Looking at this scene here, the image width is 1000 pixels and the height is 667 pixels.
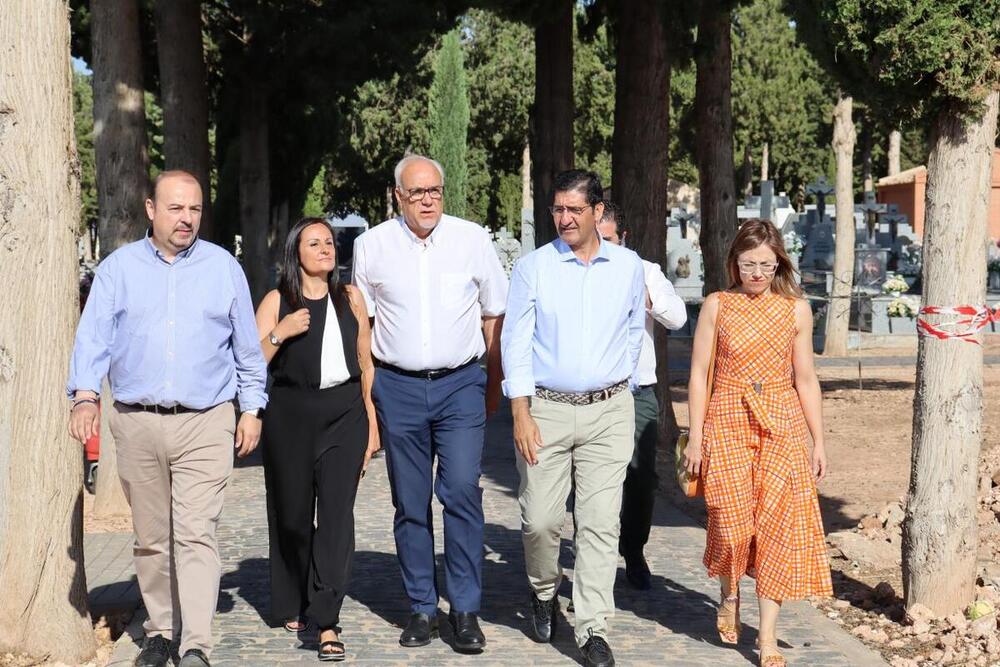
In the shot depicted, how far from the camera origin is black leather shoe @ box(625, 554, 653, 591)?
23.6 feet

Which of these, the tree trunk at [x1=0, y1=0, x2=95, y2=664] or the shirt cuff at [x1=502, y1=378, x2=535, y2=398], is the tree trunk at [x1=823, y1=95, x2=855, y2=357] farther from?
the tree trunk at [x1=0, y1=0, x2=95, y2=664]

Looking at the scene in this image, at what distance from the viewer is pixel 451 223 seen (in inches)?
242

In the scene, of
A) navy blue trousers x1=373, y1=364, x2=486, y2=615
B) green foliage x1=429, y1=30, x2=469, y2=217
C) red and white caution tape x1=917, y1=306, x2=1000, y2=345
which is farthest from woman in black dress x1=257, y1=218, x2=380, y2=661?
green foliage x1=429, y1=30, x2=469, y2=217

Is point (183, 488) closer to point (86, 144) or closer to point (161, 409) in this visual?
point (161, 409)

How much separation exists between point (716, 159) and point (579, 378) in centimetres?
933

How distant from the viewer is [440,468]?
619cm

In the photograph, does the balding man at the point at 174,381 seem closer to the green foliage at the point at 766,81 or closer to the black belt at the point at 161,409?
the black belt at the point at 161,409

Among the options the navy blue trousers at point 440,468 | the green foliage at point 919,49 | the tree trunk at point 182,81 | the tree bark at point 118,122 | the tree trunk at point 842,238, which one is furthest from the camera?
the tree trunk at point 842,238

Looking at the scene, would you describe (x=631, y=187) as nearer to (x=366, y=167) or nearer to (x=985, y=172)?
(x=985, y=172)

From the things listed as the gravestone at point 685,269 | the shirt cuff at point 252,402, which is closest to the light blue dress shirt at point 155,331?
the shirt cuff at point 252,402

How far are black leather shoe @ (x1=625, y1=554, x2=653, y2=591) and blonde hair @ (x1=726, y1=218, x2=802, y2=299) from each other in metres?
1.83

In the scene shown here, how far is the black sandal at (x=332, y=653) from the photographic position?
19.0 feet

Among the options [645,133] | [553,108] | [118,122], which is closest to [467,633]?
[118,122]

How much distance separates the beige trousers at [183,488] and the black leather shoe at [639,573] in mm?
2373
